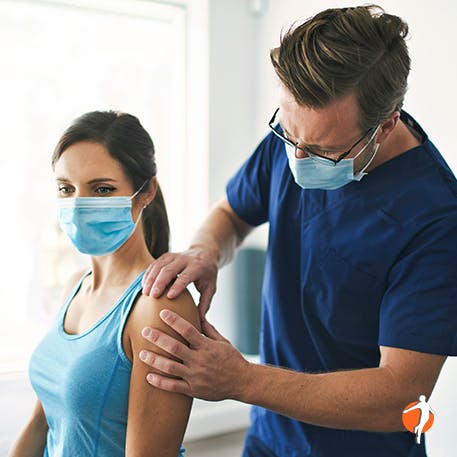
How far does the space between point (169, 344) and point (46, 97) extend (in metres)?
1.52

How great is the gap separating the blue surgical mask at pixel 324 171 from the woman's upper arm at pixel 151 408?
1.29ft

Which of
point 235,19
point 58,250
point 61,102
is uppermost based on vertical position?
point 235,19

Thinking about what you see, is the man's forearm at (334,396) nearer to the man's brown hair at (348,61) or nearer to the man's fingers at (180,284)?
the man's fingers at (180,284)

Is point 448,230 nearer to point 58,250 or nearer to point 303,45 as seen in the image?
point 303,45

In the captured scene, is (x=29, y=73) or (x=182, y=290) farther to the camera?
(x=29, y=73)

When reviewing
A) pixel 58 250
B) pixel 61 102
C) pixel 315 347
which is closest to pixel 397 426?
pixel 315 347

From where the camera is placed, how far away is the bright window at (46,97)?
6.95ft

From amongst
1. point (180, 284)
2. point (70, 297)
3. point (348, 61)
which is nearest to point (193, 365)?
point (180, 284)

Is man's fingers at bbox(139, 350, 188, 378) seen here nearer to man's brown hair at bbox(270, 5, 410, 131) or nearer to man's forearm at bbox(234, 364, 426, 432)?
man's forearm at bbox(234, 364, 426, 432)

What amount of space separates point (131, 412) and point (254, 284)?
1307 mm

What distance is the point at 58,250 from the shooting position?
2.21 metres

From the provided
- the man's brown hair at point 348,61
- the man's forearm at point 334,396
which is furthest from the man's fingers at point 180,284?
the man's brown hair at point 348,61

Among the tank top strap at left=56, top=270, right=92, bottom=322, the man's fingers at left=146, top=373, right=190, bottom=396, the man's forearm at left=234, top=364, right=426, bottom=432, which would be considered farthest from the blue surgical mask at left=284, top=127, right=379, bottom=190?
the tank top strap at left=56, top=270, right=92, bottom=322

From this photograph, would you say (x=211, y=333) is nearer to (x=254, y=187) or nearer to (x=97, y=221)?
(x=97, y=221)
